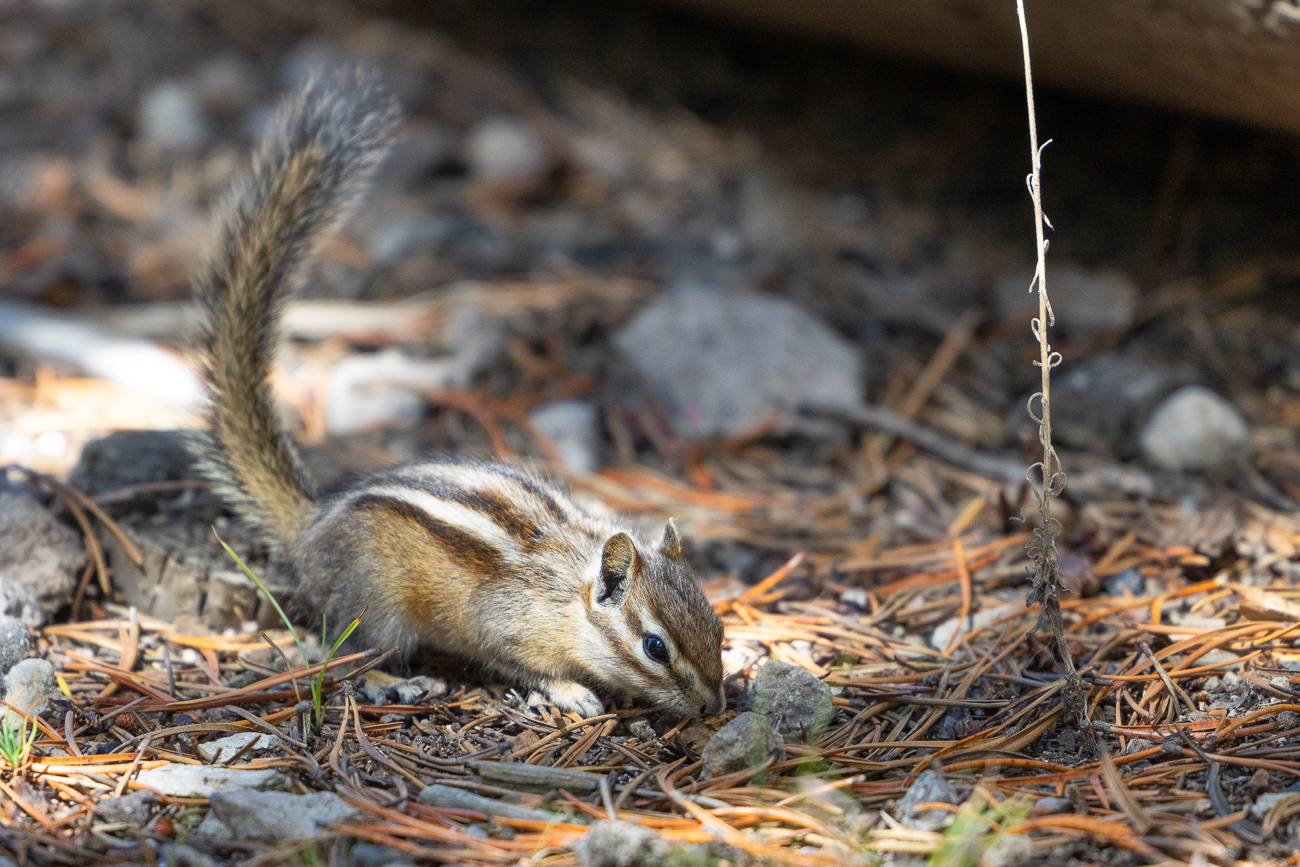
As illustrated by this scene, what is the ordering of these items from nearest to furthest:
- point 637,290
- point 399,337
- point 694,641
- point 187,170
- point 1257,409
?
point 694,641 < point 1257,409 < point 399,337 < point 637,290 < point 187,170

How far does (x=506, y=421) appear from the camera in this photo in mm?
4648

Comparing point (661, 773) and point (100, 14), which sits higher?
point (100, 14)

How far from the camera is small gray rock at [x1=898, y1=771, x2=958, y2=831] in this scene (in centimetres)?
233

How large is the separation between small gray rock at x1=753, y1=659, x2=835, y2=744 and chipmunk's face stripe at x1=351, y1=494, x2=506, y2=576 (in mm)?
898

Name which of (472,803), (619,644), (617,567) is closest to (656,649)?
(619,644)

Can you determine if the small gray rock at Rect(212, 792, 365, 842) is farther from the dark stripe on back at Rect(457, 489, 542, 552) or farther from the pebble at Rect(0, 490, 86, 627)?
the pebble at Rect(0, 490, 86, 627)

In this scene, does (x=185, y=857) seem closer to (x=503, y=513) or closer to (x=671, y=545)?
(x=503, y=513)

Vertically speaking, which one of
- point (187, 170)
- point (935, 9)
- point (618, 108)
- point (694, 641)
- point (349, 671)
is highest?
point (935, 9)

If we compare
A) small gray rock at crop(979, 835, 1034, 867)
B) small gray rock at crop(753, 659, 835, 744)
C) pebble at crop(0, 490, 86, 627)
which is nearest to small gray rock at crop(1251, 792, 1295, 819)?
small gray rock at crop(979, 835, 1034, 867)

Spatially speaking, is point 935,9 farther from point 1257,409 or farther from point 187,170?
point 187,170

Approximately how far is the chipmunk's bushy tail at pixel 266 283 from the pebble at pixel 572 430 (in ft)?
4.30

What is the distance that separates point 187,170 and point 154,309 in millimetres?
1646

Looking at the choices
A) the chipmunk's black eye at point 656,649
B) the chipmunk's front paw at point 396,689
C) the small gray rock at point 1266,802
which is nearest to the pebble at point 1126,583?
Result: the small gray rock at point 1266,802

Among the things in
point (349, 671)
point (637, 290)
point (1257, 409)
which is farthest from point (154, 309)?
point (1257, 409)
